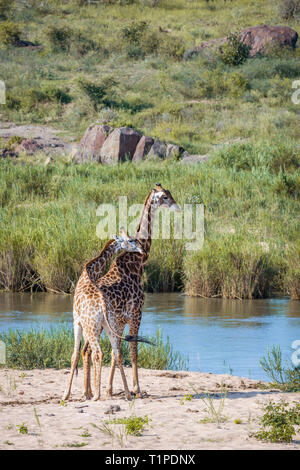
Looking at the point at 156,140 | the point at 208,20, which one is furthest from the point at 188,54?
the point at 156,140

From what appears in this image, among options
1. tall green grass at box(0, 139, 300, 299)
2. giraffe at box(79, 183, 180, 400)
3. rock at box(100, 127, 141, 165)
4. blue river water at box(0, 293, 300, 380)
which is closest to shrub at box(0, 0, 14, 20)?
rock at box(100, 127, 141, 165)

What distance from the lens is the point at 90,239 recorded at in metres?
15.3

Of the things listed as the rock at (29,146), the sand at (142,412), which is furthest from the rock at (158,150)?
the sand at (142,412)

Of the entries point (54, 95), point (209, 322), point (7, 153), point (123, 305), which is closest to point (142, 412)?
point (123, 305)

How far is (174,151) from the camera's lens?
1054 inches

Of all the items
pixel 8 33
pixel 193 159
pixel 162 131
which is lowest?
pixel 193 159

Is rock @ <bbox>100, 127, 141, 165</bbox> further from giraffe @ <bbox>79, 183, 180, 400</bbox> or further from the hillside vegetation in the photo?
giraffe @ <bbox>79, 183, 180, 400</bbox>

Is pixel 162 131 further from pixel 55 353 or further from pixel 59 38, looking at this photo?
pixel 55 353

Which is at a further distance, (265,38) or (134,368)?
(265,38)

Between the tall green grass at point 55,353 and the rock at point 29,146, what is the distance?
19143mm

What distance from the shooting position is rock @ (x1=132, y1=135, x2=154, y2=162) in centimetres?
2672

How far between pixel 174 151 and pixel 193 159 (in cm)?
114

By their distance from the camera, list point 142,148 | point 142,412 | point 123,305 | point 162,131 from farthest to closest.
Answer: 1. point 162,131
2. point 142,148
3. point 123,305
4. point 142,412

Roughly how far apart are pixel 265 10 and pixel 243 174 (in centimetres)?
4051
